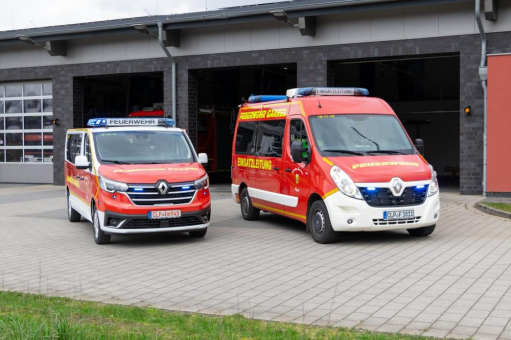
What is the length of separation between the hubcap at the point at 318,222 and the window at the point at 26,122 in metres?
17.4

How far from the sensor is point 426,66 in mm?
33688

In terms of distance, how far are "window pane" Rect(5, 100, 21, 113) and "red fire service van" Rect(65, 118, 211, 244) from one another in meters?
15.6

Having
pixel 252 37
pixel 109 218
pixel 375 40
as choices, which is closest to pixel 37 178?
pixel 252 37

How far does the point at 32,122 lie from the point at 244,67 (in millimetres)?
9120

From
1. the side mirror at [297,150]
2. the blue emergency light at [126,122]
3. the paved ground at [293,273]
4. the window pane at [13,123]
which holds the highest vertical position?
the window pane at [13,123]

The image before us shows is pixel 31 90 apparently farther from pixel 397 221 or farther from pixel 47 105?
pixel 397 221

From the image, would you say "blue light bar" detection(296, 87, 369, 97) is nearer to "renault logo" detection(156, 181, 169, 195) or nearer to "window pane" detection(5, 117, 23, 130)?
"renault logo" detection(156, 181, 169, 195)

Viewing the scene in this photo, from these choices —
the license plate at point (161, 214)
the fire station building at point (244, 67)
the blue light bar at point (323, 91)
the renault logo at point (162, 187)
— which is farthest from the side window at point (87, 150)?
the fire station building at point (244, 67)

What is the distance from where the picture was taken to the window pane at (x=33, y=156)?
26547 mm

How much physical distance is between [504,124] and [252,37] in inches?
316

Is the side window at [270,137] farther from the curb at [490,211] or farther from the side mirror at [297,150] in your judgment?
the curb at [490,211]

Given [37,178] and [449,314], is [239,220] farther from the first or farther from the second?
[37,178]

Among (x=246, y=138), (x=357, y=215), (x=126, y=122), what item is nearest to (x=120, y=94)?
(x=246, y=138)

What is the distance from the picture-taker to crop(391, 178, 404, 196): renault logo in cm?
1041
